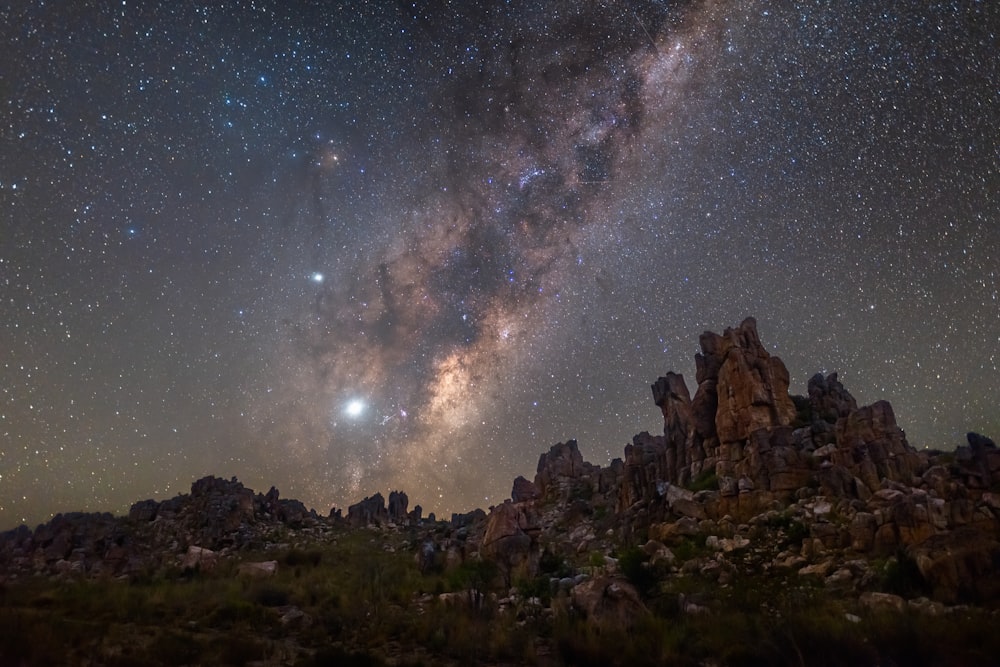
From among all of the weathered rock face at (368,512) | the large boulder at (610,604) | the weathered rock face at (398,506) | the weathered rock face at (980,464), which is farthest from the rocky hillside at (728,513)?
the weathered rock face at (398,506)

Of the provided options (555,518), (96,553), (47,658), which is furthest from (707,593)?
(96,553)

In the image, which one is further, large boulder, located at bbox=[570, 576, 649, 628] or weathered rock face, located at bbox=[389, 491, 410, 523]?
weathered rock face, located at bbox=[389, 491, 410, 523]

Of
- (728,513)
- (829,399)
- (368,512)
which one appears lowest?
(728,513)

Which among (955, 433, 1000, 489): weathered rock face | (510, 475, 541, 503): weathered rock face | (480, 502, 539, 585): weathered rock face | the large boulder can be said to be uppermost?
(510, 475, 541, 503): weathered rock face

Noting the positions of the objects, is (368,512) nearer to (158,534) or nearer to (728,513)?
(158,534)

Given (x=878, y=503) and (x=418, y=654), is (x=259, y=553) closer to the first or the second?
(x=418, y=654)

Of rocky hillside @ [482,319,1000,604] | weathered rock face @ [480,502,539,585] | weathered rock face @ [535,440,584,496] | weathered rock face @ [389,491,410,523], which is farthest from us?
weathered rock face @ [389,491,410,523]

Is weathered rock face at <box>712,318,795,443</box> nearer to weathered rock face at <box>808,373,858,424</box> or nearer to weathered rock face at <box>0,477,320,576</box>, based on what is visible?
weathered rock face at <box>808,373,858,424</box>

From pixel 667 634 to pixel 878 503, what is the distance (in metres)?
13.6

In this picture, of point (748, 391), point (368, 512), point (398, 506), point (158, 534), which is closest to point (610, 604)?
point (748, 391)

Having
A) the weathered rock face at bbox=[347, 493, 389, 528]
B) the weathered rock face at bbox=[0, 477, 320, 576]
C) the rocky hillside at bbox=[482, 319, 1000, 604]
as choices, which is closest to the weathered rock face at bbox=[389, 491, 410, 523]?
the weathered rock face at bbox=[347, 493, 389, 528]

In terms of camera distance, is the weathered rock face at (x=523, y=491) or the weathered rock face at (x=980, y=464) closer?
the weathered rock face at (x=980, y=464)

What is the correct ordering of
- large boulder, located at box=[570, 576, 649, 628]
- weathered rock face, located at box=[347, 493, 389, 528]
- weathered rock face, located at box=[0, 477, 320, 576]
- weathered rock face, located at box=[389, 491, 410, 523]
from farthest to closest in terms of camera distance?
weathered rock face, located at box=[389, 491, 410, 523] < weathered rock face, located at box=[347, 493, 389, 528] < weathered rock face, located at box=[0, 477, 320, 576] < large boulder, located at box=[570, 576, 649, 628]

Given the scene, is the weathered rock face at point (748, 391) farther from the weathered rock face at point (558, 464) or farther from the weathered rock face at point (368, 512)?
the weathered rock face at point (368, 512)
